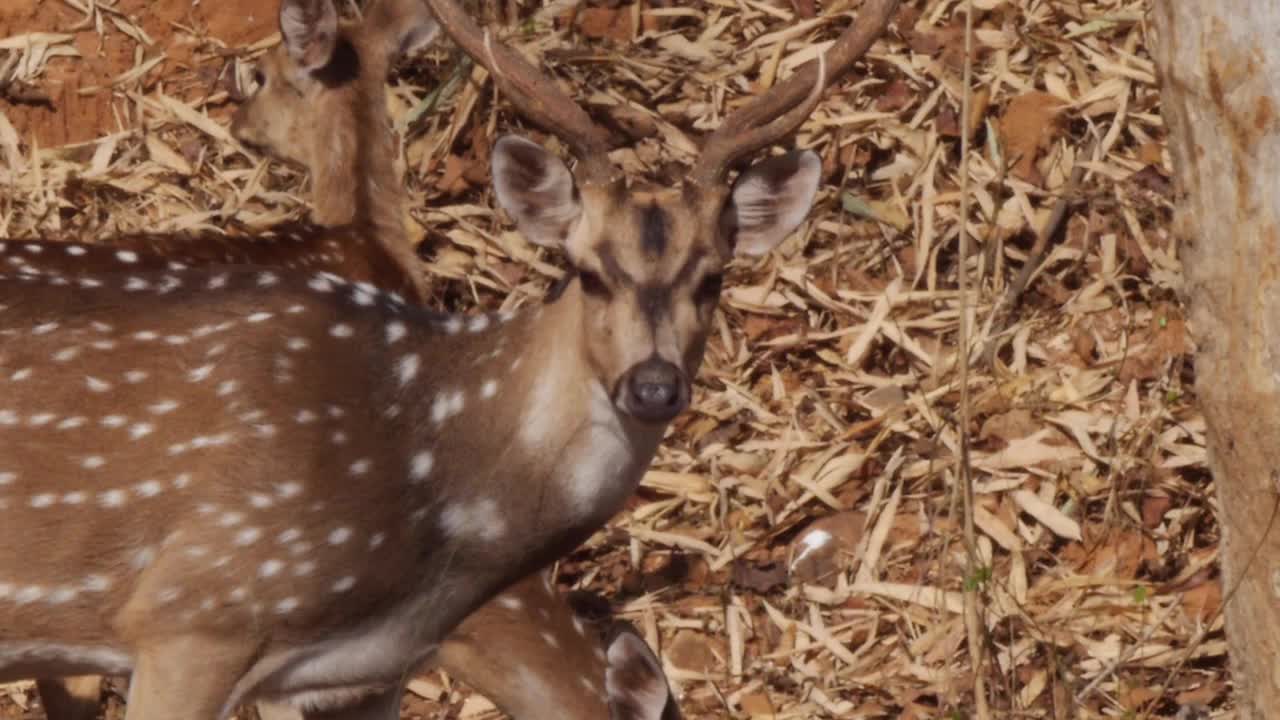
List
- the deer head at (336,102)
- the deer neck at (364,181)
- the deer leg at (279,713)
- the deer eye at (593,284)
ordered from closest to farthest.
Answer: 1. the deer eye at (593,284)
2. the deer leg at (279,713)
3. the deer neck at (364,181)
4. the deer head at (336,102)

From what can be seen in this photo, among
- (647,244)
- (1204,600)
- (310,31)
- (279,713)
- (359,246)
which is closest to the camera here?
(647,244)

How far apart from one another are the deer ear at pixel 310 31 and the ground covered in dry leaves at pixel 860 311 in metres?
0.63

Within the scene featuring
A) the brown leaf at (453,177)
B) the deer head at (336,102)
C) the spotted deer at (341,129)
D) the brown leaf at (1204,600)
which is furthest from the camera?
the brown leaf at (453,177)

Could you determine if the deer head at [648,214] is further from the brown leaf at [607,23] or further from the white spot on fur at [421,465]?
the brown leaf at [607,23]

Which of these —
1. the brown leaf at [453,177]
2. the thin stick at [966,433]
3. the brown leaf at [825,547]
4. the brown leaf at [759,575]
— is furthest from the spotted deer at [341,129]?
the thin stick at [966,433]

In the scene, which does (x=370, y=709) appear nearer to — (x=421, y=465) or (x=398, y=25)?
(x=421, y=465)

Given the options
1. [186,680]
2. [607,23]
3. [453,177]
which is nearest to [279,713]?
[186,680]

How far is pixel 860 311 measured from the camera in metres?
7.31

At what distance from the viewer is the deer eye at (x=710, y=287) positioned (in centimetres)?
474

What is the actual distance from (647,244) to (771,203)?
0.39 meters

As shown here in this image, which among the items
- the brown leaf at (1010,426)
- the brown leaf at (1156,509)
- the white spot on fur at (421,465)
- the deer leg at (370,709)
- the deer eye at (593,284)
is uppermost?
the deer eye at (593,284)

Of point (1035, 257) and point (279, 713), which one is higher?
Answer: point (1035, 257)

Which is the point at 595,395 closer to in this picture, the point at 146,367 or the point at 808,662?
the point at 146,367

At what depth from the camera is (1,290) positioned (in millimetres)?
5215
